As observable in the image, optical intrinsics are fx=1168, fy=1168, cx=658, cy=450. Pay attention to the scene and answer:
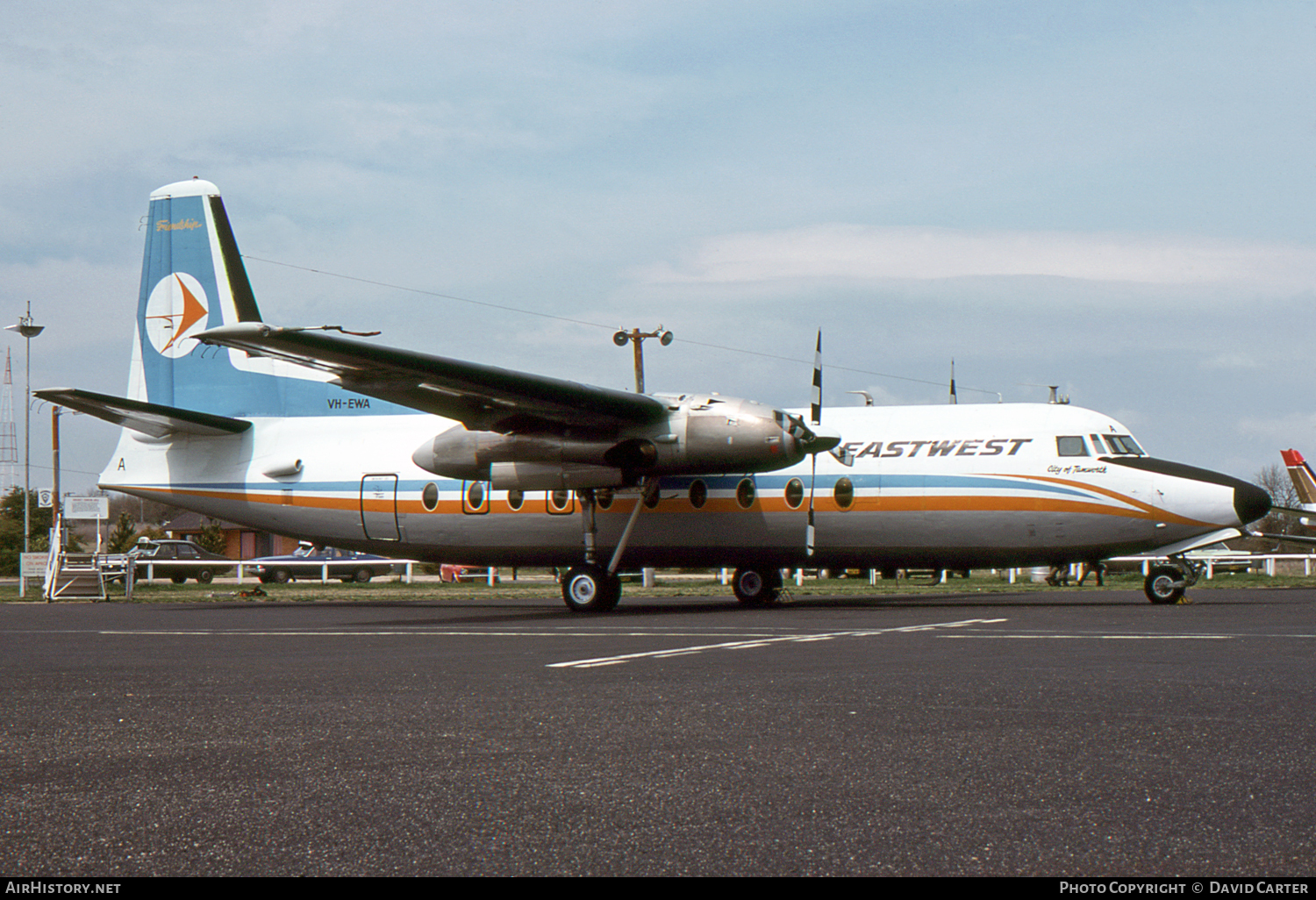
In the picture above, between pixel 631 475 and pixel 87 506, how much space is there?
2211 centimetres

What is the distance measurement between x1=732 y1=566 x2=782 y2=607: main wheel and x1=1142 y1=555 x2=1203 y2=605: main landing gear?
6.21 m

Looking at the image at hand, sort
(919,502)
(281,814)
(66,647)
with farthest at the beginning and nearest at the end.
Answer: (919,502) < (66,647) < (281,814)

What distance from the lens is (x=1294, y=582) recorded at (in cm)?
3130

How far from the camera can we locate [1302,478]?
41594 mm

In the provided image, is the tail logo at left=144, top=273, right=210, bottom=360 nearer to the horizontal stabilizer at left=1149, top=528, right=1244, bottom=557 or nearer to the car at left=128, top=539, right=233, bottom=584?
the horizontal stabilizer at left=1149, top=528, right=1244, bottom=557

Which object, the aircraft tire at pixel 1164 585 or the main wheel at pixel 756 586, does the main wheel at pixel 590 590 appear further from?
the aircraft tire at pixel 1164 585

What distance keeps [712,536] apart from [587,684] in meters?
12.0

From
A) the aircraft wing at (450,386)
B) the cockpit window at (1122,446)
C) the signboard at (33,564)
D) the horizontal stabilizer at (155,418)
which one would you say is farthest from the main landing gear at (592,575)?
the signboard at (33,564)

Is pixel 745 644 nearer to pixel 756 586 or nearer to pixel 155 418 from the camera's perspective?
pixel 756 586

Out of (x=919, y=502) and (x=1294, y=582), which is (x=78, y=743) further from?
(x=1294, y=582)

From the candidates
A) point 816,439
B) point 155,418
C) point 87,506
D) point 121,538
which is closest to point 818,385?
point 816,439

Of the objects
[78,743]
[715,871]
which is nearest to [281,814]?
[715,871]

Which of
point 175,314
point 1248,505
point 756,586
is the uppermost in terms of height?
point 175,314

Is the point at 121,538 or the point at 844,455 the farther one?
the point at 121,538
